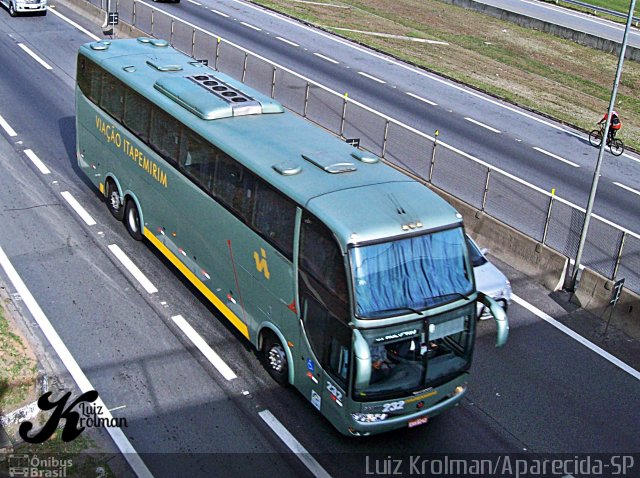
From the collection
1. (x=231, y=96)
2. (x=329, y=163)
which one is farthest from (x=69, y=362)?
(x=231, y=96)

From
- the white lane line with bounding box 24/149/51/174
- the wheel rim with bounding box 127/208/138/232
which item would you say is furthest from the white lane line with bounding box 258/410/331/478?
the white lane line with bounding box 24/149/51/174

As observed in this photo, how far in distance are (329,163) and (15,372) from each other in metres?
6.01

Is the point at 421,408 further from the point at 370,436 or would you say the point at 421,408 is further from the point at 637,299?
the point at 637,299

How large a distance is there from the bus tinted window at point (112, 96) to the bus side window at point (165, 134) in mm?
1639

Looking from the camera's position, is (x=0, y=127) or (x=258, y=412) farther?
(x=0, y=127)

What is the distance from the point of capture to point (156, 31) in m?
34.2

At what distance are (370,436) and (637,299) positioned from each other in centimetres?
665

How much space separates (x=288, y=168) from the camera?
12.3 m

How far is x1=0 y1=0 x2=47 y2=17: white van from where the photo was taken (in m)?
35.1

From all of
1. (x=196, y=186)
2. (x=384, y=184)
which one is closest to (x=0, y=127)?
(x=196, y=186)

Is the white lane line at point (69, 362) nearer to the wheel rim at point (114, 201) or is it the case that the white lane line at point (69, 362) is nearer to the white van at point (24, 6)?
the wheel rim at point (114, 201)

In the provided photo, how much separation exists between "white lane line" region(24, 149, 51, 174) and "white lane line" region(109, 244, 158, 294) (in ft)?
15.3

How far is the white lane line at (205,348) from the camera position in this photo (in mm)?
13353

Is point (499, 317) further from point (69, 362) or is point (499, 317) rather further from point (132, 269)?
point (132, 269)
